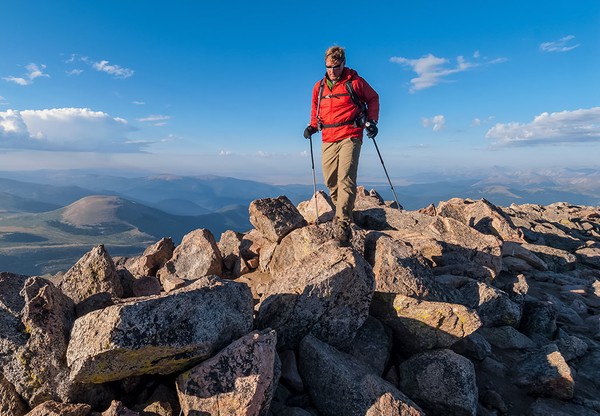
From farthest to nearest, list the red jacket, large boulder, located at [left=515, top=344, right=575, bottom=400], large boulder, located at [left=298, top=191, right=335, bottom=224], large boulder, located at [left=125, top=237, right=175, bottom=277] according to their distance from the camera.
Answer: large boulder, located at [left=298, top=191, right=335, bottom=224] < large boulder, located at [left=125, top=237, right=175, bottom=277] < the red jacket < large boulder, located at [left=515, top=344, right=575, bottom=400]

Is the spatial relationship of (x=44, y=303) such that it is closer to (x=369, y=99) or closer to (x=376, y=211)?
(x=369, y=99)

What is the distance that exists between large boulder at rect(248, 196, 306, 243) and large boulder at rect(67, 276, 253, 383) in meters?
7.84

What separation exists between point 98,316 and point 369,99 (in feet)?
36.6

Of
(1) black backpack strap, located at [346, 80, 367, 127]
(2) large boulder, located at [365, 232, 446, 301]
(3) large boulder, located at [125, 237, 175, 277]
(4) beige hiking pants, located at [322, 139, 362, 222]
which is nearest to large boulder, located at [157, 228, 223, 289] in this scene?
(3) large boulder, located at [125, 237, 175, 277]

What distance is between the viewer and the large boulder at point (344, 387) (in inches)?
271

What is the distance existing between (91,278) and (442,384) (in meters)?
9.69

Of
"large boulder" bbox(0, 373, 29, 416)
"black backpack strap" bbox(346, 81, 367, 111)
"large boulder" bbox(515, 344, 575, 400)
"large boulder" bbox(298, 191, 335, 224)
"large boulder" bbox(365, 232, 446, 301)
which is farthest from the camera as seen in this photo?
"large boulder" bbox(298, 191, 335, 224)

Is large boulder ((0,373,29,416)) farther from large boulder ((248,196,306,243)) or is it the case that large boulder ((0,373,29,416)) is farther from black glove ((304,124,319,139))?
black glove ((304,124,319,139))

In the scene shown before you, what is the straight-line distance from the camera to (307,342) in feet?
25.7

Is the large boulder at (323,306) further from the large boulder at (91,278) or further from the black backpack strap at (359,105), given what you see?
the black backpack strap at (359,105)

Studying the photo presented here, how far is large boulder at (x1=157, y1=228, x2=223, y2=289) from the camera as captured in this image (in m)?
14.5

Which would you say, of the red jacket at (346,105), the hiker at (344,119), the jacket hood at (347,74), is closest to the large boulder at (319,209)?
the hiker at (344,119)

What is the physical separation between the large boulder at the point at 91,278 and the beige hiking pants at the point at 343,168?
323 inches

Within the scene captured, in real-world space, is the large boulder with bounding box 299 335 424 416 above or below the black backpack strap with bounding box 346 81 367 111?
below
